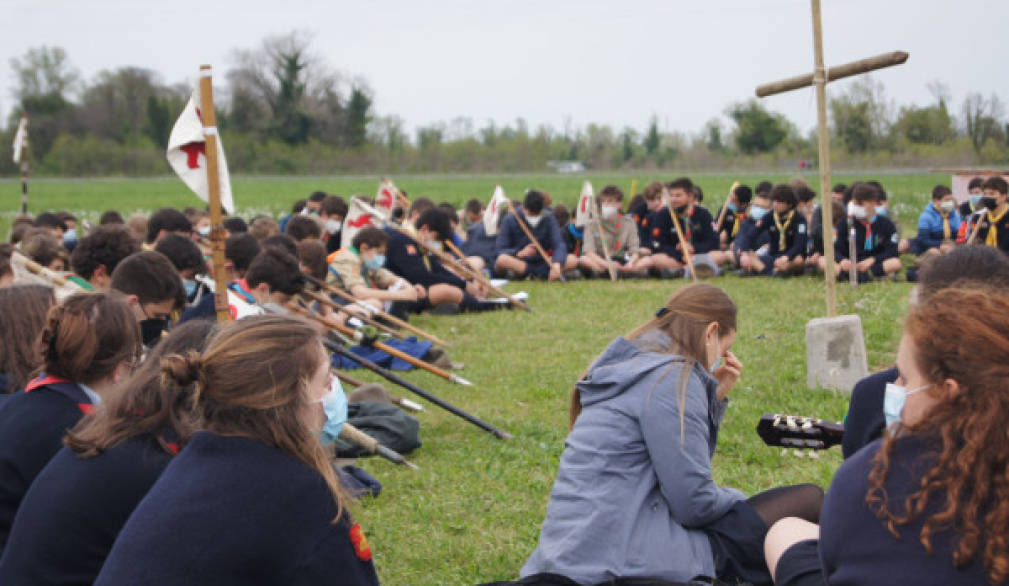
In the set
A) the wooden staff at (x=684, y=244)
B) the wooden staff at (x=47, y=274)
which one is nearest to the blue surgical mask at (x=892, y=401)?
the wooden staff at (x=47, y=274)

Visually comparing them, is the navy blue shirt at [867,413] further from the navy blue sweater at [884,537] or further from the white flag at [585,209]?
the white flag at [585,209]

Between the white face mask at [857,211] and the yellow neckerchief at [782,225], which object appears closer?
the white face mask at [857,211]

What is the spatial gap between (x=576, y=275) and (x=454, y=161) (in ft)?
174

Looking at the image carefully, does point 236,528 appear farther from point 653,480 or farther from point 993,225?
point 993,225

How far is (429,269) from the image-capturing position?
12.0m

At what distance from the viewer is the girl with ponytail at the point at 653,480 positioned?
11.6 feet

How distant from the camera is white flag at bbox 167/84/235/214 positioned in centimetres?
535

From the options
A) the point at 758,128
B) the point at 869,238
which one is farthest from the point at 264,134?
the point at 869,238

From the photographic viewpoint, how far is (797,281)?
1416cm

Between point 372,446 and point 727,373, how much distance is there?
250 centimetres

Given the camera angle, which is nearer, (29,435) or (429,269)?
(29,435)

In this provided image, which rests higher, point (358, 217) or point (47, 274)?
point (358, 217)

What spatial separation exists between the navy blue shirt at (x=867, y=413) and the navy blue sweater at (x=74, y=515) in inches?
89.9

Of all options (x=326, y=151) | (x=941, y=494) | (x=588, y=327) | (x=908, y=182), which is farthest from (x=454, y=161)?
(x=941, y=494)
